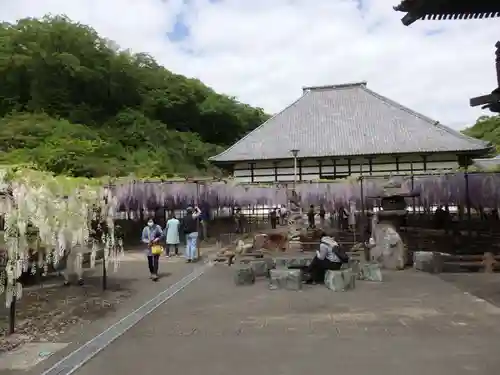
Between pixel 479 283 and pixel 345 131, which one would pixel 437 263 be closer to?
pixel 479 283

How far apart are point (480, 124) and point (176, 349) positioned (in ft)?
188

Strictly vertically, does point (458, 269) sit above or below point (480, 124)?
below

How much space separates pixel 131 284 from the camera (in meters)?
10.6

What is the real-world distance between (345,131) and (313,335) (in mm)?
25002

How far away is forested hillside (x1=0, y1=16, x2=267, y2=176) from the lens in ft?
87.8

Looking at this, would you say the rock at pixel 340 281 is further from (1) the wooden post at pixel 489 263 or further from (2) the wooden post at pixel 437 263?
(1) the wooden post at pixel 489 263

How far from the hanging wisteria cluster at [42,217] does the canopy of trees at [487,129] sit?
153 ft

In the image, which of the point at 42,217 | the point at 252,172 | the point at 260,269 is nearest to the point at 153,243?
the point at 260,269

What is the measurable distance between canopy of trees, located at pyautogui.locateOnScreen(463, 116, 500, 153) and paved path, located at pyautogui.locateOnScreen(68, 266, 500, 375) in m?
45.3

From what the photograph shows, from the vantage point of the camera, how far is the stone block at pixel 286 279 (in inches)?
380

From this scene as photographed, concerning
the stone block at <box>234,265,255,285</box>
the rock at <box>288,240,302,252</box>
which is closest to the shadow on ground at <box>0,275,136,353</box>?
the stone block at <box>234,265,255,285</box>

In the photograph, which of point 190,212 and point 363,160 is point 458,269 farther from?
point 363,160

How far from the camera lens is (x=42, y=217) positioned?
767 centimetres

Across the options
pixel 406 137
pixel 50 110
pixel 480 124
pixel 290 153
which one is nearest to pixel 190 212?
pixel 290 153
